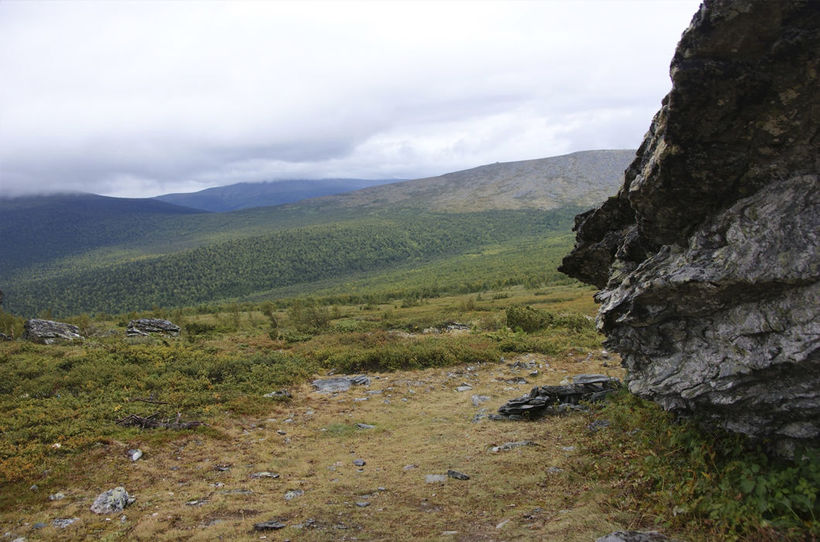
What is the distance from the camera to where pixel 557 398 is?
14.2 meters

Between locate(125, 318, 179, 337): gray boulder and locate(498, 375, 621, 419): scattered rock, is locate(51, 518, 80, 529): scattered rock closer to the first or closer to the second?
locate(498, 375, 621, 419): scattered rock

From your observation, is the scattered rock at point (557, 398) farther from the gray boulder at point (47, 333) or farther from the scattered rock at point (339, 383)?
the gray boulder at point (47, 333)

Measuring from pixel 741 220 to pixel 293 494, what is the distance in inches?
397

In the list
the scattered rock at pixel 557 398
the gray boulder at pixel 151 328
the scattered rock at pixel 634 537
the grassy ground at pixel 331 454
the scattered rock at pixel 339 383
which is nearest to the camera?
the scattered rock at pixel 634 537

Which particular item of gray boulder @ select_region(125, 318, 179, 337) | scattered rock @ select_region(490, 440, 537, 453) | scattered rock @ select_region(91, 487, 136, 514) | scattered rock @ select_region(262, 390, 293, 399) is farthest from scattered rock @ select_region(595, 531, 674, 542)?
gray boulder @ select_region(125, 318, 179, 337)

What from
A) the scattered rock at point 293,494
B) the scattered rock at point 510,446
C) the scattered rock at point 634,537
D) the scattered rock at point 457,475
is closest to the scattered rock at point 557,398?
the scattered rock at point 510,446

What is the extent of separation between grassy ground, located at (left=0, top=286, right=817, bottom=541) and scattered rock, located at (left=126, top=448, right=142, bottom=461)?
26cm

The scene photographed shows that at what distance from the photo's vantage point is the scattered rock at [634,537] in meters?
6.15

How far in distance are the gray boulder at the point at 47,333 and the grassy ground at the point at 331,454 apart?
468 centimetres

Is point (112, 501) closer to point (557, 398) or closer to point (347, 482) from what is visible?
point (347, 482)

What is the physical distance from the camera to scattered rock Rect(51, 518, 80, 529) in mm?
8414

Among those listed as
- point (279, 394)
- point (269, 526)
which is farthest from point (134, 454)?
point (279, 394)

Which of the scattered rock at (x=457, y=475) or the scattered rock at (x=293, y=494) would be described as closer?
the scattered rock at (x=293, y=494)

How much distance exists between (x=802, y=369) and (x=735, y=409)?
131 centimetres
